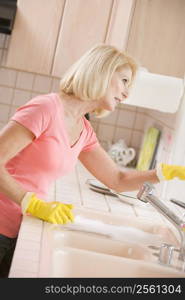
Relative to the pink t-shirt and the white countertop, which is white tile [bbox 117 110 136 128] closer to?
the white countertop

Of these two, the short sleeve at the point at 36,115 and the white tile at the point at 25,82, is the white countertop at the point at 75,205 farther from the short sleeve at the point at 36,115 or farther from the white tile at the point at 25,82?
the white tile at the point at 25,82

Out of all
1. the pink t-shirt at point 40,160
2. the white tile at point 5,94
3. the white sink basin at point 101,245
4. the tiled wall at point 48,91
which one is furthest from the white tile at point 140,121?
the white sink basin at point 101,245

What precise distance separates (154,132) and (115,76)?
1202mm

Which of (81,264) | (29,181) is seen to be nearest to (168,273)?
(81,264)

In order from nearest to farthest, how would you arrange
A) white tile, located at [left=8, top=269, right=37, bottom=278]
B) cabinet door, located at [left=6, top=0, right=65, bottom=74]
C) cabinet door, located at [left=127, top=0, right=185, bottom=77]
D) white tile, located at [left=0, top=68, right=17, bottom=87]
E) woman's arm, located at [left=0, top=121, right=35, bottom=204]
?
white tile, located at [left=8, top=269, right=37, bottom=278]
woman's arm, located at [left=0, top=121, right=35, bottom=204]
cabinet door, located at [left=127, top=0, right=185, bottom=77]
cabinet door, located at [left=6, top=0, right=65, bottom=74]
white tile, located at [left=0, top=68, right=17, bottom=87]

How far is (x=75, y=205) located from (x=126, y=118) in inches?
59.2

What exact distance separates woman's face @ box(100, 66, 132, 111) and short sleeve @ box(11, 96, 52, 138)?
A: 220mm

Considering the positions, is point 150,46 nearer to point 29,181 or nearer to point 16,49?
point 16,49

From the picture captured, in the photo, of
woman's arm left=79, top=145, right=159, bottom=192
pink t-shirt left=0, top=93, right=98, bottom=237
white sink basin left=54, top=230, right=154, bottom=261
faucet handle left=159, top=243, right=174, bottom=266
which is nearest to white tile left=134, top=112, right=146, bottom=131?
woman's arm left=79, top=145, right=159, bottom=192

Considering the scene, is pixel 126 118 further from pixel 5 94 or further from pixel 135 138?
pixel 5 94

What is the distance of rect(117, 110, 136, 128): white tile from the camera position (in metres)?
3.43

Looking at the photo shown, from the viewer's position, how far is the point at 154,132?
303 cm

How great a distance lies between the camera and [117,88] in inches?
73.7

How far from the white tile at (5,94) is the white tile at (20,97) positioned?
3cm
